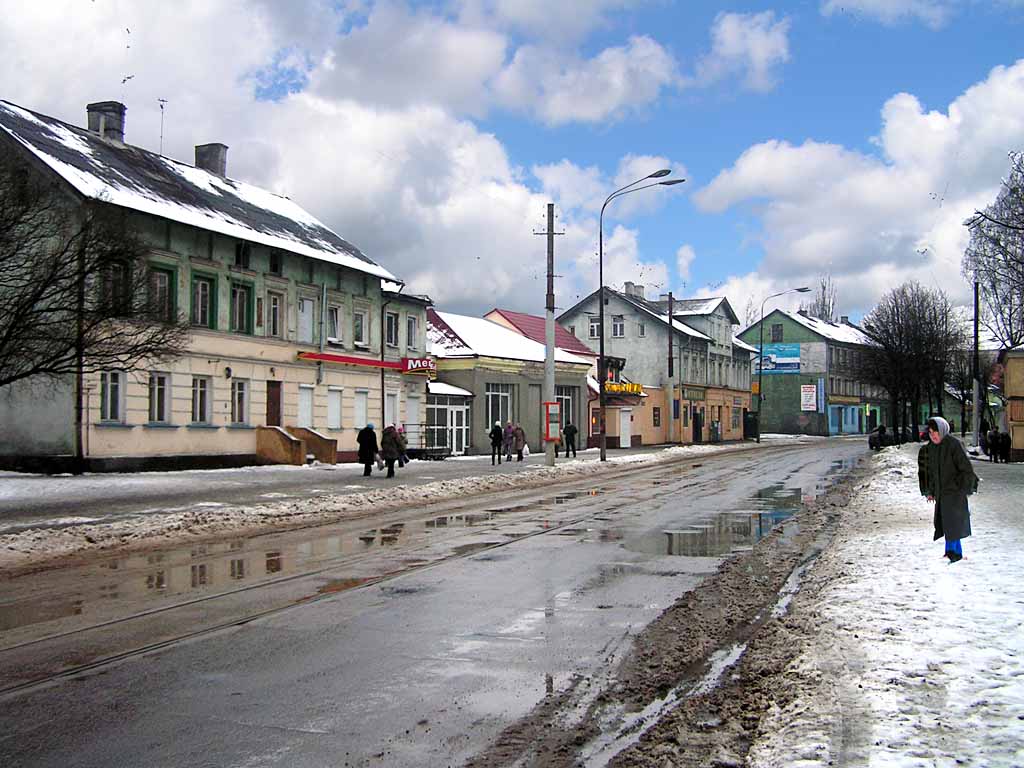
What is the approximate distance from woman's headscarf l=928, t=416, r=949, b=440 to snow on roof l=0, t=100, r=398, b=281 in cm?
1908

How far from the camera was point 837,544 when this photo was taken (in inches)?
515

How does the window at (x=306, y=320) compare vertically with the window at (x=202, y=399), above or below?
above

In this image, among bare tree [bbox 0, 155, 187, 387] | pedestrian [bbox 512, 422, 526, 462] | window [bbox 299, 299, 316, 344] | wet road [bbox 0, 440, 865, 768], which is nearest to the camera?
wet road [bbox 0, 440, 865, 768]

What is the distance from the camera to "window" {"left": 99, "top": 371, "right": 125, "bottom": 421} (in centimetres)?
2709

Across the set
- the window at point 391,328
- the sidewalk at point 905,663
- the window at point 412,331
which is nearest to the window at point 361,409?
the window at point 391,328

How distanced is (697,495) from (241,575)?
1357 centimetres

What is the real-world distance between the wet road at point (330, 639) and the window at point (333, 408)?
21.3 meters

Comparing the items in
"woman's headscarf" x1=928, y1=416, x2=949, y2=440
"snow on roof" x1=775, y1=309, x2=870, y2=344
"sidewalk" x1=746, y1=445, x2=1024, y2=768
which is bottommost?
"sidewalk" x1=746, y1=445, x2=1024, y2=768

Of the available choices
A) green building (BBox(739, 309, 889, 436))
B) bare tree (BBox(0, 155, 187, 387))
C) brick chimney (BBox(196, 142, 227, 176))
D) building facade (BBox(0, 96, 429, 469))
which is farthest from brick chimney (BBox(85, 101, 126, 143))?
green building (BBox(739, 309, 889, 436))

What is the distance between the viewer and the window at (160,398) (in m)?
28.7

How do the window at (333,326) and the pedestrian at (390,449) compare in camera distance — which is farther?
the window at (333,326)

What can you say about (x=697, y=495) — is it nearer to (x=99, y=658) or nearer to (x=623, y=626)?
(x=623, y=626)

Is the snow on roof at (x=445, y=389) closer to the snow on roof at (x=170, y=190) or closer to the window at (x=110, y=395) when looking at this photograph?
the snow on roof at (x=170, y=190)

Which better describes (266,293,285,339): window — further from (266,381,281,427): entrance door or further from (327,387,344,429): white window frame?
(327,387,344,429): white window frame
